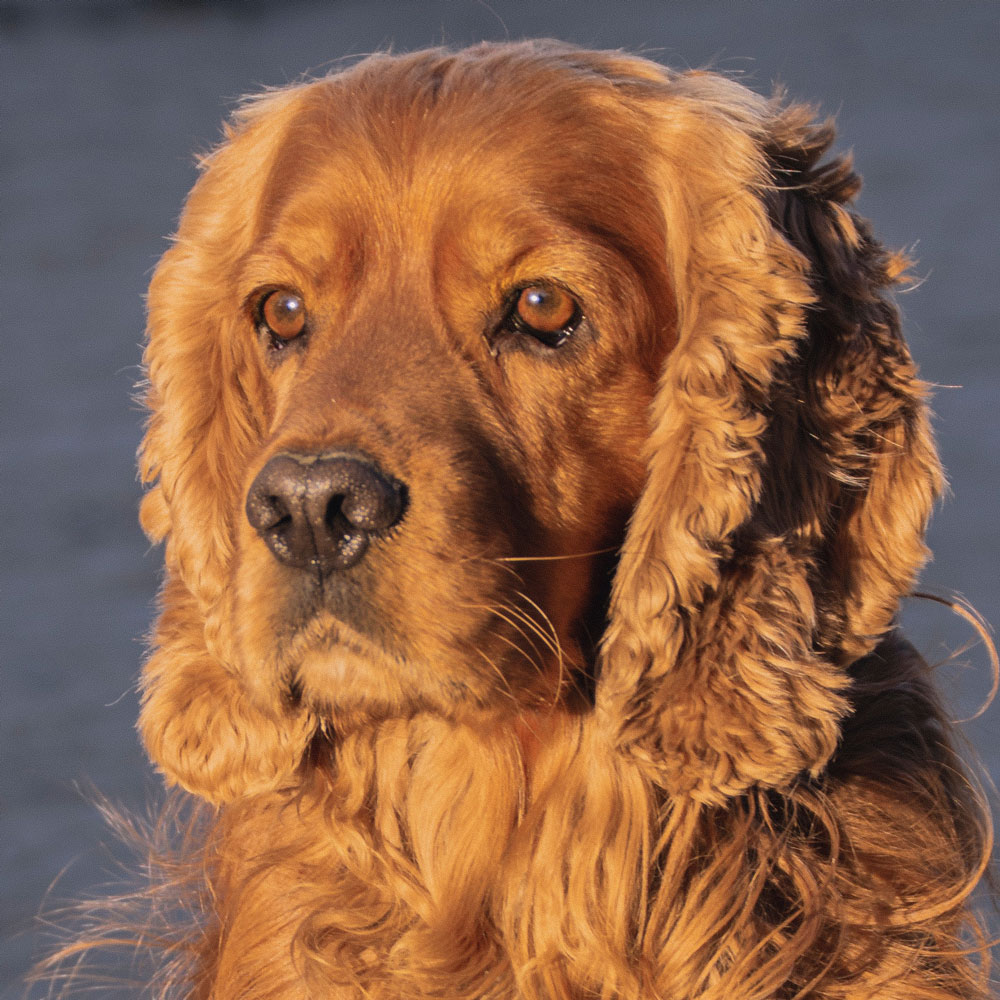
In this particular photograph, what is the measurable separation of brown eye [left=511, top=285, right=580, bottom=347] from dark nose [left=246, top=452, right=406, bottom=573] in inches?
14.0

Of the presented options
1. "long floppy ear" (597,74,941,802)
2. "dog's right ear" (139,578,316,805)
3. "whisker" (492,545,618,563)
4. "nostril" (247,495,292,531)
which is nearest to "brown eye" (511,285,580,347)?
"long floppy ear" (597,74,941,802)

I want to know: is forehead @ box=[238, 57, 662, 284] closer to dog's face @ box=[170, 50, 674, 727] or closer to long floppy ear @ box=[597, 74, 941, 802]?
dog's face @ box=[170, 50, 674, 727]

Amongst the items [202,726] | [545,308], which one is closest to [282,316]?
[545,308]

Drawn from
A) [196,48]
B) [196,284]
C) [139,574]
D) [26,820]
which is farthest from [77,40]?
[196,284]

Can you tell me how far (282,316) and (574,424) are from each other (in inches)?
21.0

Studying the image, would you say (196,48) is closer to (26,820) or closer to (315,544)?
(26,820)

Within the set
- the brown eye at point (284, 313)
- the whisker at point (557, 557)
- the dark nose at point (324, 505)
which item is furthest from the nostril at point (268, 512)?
the brown eye at point (284, 313)

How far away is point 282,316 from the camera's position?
2.50m

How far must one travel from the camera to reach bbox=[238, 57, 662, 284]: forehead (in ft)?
7.52

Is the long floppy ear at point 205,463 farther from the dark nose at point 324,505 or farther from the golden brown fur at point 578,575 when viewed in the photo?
the dark nose at point 324,505

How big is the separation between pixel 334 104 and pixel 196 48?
9.85 m

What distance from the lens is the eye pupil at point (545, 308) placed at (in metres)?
2.28

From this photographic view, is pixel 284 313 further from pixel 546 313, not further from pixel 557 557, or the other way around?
pixel 557 557

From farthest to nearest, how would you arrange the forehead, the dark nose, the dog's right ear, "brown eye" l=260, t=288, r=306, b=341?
the dog's right ear < "brown eye" l=260, t=288, r=306, b=341 < the forehead < the dark nose
